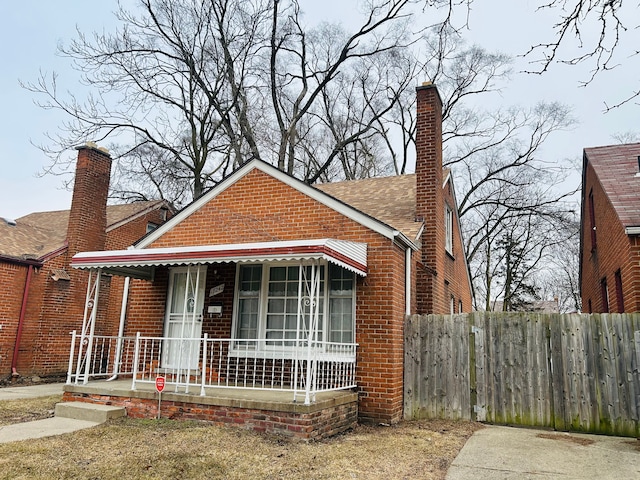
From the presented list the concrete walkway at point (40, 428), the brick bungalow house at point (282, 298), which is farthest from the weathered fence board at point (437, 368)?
the concrete walkway at point (40, 428)

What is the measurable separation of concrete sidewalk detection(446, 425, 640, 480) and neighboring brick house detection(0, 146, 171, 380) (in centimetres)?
1198

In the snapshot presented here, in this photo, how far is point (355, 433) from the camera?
746cm

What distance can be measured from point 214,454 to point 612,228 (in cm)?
872

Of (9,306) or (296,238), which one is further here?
(9,306)

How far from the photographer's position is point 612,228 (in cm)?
979

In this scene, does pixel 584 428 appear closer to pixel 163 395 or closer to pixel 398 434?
pixel 398 434

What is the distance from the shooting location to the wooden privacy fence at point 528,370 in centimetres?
761

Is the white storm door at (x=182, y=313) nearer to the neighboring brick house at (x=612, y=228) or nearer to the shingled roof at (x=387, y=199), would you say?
the shingled roof at (x=387, y=199)

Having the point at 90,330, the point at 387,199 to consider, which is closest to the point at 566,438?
the point at 387,199

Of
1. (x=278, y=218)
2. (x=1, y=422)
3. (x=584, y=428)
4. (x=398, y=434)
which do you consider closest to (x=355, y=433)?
(x=398, y=434)

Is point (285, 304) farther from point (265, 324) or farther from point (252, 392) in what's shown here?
point (252, 392)

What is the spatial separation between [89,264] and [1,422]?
2830 millimetres

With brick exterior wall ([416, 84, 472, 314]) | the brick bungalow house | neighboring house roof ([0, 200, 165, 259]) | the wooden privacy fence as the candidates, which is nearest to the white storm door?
the brick bungalow house

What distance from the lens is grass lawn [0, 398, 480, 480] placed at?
5.05 metres
